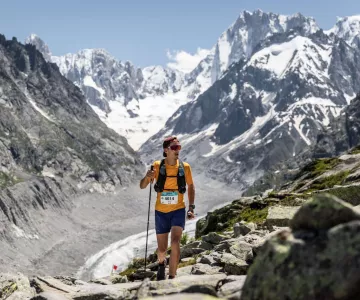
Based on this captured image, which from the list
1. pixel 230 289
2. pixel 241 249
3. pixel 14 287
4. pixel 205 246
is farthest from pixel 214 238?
pixel 230 289

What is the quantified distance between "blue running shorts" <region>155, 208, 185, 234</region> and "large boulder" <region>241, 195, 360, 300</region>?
23.4 ft

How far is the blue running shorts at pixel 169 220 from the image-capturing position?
1575 centimetres

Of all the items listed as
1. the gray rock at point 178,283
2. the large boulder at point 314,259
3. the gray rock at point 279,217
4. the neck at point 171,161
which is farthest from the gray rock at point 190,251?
the large boulder at point 314,259

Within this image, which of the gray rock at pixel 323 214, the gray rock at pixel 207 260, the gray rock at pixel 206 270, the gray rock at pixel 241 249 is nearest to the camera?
the gray rock at pixel 323 214

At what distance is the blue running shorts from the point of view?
1575cm

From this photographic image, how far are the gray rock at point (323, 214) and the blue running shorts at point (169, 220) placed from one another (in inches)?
281

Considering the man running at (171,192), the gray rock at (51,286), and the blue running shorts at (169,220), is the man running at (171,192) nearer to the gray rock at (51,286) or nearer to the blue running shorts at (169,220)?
the blue running shorts at (169,220)

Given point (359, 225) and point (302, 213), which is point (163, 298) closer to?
point (302, 213)

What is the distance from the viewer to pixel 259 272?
8406 millimetres

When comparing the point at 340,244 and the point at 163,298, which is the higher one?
the point at 340,244

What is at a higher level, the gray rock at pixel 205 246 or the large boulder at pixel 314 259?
the gray rock at pixel 205 246

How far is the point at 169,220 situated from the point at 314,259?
8.51 m

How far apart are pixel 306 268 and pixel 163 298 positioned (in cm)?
274

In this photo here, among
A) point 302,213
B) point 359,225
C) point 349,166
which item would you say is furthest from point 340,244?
point 349,166
